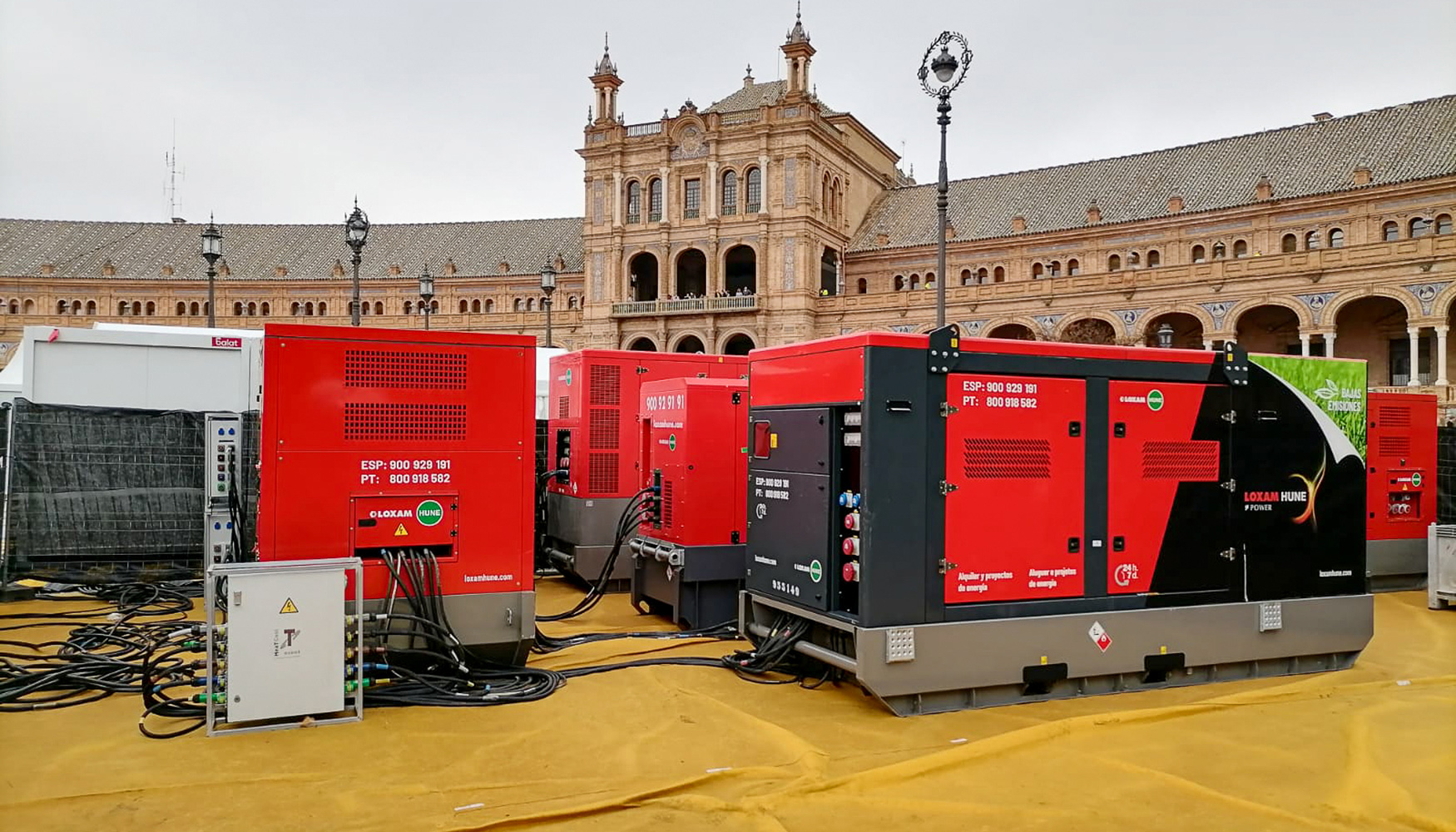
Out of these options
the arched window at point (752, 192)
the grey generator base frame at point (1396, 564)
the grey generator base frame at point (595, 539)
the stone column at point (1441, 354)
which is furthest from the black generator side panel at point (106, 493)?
the arched window at point (752, 192)

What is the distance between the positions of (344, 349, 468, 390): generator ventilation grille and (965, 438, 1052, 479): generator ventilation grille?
A: 3.91m

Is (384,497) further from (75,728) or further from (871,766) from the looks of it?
(871,766)

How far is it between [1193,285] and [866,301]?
52.1 ft

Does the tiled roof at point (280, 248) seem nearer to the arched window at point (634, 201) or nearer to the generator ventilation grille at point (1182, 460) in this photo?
the arched window at point (634, 201)

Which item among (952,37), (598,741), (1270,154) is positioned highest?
(1270,154)

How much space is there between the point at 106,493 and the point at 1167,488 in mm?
12095

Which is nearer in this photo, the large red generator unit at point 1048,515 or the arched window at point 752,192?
the large red generator unit at point 1048,515

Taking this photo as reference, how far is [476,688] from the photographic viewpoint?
6.85 metres

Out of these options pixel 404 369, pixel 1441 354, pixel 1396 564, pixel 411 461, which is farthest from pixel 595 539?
pixel 1441 354

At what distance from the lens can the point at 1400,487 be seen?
13.4 meters

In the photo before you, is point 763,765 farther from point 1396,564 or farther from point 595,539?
point 1396,564

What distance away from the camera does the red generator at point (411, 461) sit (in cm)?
671

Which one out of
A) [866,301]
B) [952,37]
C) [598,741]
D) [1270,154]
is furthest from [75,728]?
[1270,154]

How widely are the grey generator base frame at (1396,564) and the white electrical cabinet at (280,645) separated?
43.6 ft
